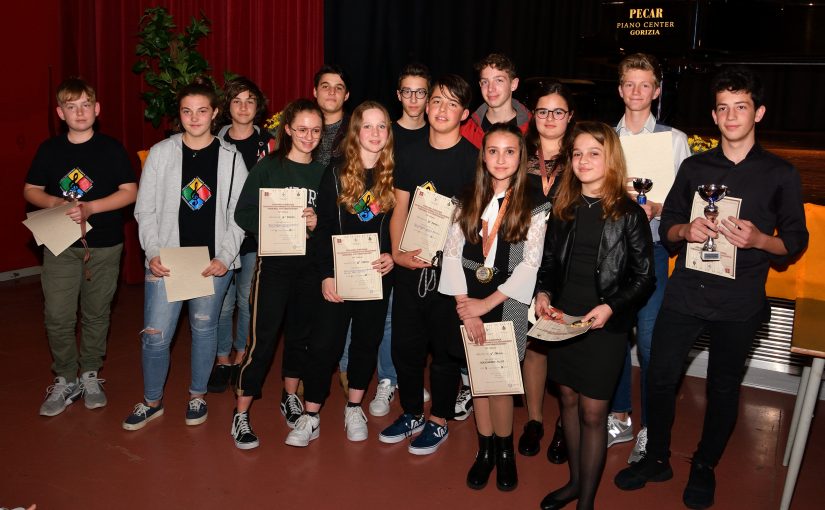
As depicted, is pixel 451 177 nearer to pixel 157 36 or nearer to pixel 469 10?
pixel 157 36

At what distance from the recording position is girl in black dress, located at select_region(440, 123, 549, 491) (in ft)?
11.0

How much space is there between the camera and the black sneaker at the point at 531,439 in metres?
3.94

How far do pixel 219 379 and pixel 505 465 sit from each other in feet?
6.37

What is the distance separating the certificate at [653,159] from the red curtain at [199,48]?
4988 millimetres

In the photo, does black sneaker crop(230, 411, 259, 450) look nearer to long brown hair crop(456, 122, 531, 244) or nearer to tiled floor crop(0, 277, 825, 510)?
tiled floor crop(0, 277, 825, 510)

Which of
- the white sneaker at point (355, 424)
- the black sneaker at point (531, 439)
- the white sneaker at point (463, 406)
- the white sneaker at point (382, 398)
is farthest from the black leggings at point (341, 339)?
the black sneaker at point (531, 439)

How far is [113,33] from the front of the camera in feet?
23.3

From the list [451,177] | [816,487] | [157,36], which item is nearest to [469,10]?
[157,36]

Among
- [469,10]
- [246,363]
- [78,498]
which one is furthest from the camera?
[469,10]

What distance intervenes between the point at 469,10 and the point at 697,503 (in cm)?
682

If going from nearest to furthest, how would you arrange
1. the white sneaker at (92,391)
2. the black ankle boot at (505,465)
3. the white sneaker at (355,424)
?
1. the black ankle boot at (505,465)
2. the white sneaker at (355,424)
3. the white sneaker at (92,391)

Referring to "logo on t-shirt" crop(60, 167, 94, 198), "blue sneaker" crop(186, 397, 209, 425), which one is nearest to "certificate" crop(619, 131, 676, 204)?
"blue sneaker" crop(186, 397, 209, 425)

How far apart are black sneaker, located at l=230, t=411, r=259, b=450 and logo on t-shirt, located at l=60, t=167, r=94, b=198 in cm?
144

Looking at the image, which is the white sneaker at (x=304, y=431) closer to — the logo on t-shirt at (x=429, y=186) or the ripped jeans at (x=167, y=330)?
the ripped jeans at (x=167, y=330)
